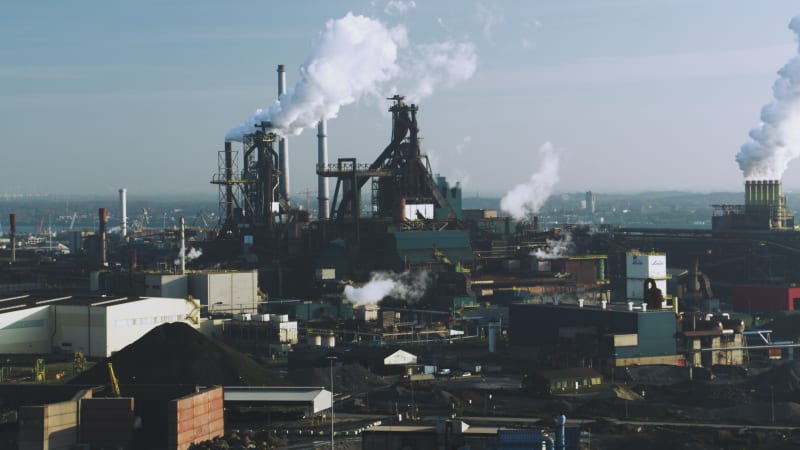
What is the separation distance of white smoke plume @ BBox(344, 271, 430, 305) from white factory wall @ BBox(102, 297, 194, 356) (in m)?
11.8

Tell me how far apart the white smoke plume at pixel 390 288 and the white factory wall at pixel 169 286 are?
A: 9464 mm

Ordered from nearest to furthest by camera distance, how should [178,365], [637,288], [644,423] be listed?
[644,423] < [178,365] < [637,288]

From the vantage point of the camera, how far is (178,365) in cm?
5334

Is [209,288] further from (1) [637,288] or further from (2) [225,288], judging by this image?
(1) [637,288]

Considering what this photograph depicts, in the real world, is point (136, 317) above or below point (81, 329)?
above

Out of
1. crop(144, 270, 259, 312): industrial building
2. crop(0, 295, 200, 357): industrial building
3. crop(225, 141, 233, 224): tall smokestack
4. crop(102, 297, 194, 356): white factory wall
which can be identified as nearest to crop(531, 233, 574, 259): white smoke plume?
crop(144, 270, 259, 312): industrial building

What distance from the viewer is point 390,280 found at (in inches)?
3438

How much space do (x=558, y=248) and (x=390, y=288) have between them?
62.1ft

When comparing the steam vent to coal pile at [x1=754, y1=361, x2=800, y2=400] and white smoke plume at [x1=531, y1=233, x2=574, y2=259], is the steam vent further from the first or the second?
coal pile at [x1=754, y1=361, x2=800, y2=400]

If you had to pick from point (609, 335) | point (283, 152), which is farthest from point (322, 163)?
point (609, 335)

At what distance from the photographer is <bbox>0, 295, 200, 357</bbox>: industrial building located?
230ft

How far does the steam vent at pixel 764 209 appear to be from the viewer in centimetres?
10288

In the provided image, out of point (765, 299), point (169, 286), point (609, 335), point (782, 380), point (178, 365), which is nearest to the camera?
point (178, 365)

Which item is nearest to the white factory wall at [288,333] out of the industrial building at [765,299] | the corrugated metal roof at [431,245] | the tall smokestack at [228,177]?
the corrugated metal roof at [431,245]
